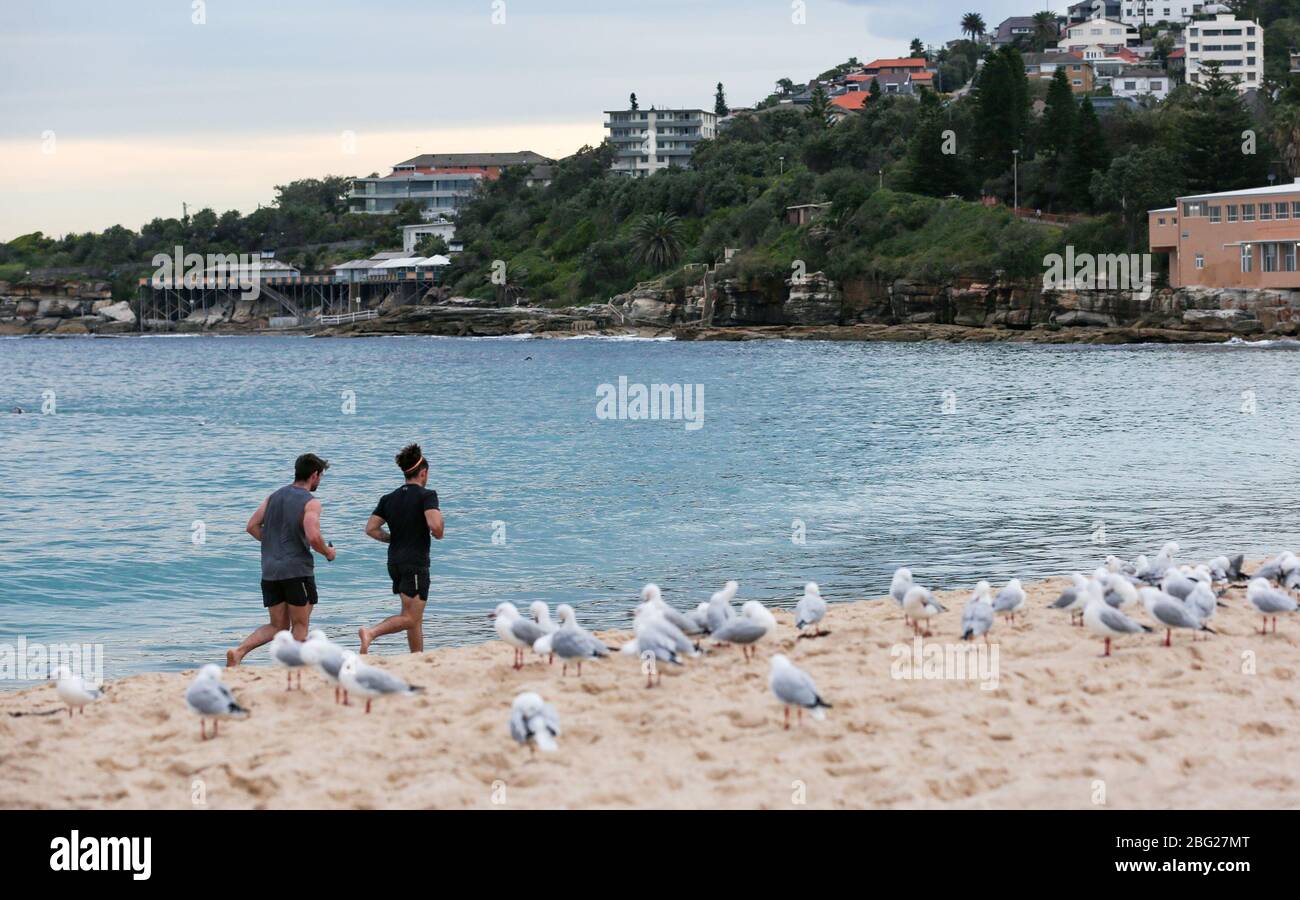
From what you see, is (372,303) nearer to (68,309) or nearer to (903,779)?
(68,309)

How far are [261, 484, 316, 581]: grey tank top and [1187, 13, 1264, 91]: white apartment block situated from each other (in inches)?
6388

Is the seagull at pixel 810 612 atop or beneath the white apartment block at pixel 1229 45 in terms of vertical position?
beneath

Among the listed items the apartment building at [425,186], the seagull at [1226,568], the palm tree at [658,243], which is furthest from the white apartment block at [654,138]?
the seagull at [1226,568]

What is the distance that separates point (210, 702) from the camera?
8.26 meters

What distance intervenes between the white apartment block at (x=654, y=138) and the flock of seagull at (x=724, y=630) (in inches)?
5610

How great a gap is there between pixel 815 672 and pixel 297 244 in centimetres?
15936

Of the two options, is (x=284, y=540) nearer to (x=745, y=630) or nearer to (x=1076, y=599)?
(x=745, y=630)

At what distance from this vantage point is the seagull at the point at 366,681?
28.1ft

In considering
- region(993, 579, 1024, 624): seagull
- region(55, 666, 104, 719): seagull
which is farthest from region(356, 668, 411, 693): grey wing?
region(993, 579, 1024, 624): seagull

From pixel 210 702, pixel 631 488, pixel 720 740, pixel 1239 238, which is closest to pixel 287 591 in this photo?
pixel 210 702

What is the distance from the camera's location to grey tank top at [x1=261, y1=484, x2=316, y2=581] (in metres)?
10.6

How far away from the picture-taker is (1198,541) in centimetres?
1773

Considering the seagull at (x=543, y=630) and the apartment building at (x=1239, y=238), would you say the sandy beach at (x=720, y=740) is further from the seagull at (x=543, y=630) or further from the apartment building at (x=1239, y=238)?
the apartment building at (x=1239, y=238)

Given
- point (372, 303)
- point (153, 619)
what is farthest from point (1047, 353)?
point (372, 303)
